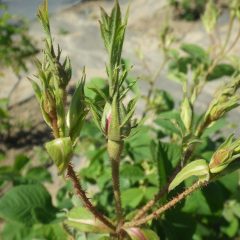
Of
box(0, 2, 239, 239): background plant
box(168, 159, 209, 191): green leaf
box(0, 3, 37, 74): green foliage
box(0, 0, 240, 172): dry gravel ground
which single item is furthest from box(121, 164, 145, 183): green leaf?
box(0, 0, 240, 172): dry gravel ground

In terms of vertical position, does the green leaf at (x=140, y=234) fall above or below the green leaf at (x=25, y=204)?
above

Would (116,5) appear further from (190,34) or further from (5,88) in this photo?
(190,34)

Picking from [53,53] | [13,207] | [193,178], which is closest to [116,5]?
[53,53]

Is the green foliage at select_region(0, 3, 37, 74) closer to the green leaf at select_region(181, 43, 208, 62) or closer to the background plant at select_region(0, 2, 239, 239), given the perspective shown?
the green leaf at select_region(181, 43, 208, 62)

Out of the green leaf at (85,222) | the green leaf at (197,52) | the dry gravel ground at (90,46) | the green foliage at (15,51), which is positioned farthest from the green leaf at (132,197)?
the dry gravel ground at (90,46)

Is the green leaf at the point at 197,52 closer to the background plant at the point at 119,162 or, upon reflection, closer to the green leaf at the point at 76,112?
the background plant at the point at 119,162
